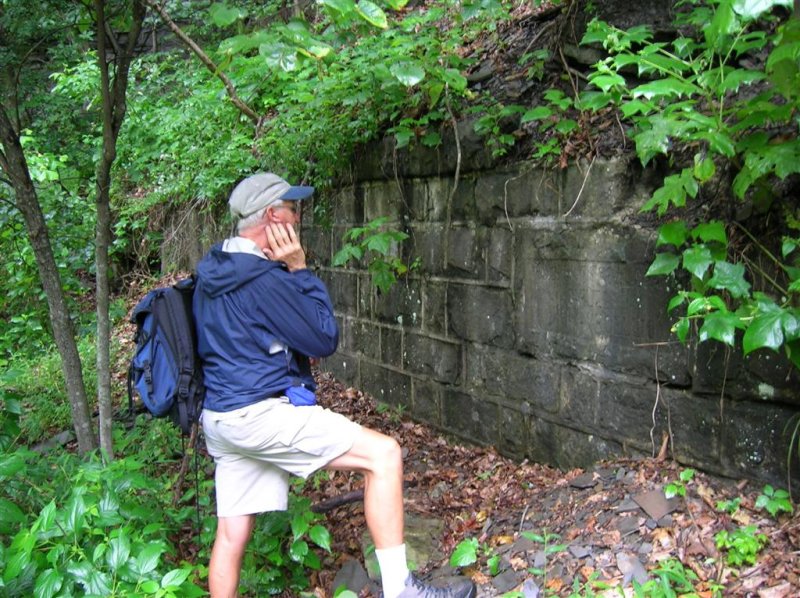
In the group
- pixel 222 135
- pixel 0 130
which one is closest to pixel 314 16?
pixel 222 135

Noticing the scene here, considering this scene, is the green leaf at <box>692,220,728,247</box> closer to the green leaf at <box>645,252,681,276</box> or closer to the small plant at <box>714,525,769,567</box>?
the green leaf at <box>645,252,681,276</box>

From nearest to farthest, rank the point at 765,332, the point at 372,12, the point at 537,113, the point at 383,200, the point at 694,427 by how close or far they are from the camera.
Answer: the point at 765,332, the point at 372,12, the point at 694,427, the point at 537,113, the point at 383,200

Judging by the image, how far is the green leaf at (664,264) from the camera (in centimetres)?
301

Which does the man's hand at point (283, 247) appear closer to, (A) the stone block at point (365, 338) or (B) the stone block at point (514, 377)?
(B) the stone block at point (514, 377)

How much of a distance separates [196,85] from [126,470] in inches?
237

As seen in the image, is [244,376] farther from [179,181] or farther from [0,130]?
[179,181]

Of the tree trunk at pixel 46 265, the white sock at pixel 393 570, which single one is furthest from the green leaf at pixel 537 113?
the tree trunk at pixel 46 265

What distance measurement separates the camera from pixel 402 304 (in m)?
5.26

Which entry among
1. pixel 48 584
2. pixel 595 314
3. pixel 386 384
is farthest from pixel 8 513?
pixel 386 384

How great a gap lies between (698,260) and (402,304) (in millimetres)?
2697

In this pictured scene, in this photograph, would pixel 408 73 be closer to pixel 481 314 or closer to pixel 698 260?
pixel 481 314

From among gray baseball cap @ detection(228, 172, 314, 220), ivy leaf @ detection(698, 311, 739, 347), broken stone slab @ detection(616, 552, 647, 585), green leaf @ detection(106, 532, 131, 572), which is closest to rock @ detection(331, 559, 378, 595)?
green leaf @ detection(106, 532, 131, 572)

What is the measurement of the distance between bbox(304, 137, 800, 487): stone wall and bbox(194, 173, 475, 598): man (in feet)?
4.19

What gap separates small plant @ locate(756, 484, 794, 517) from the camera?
283 centimetres
